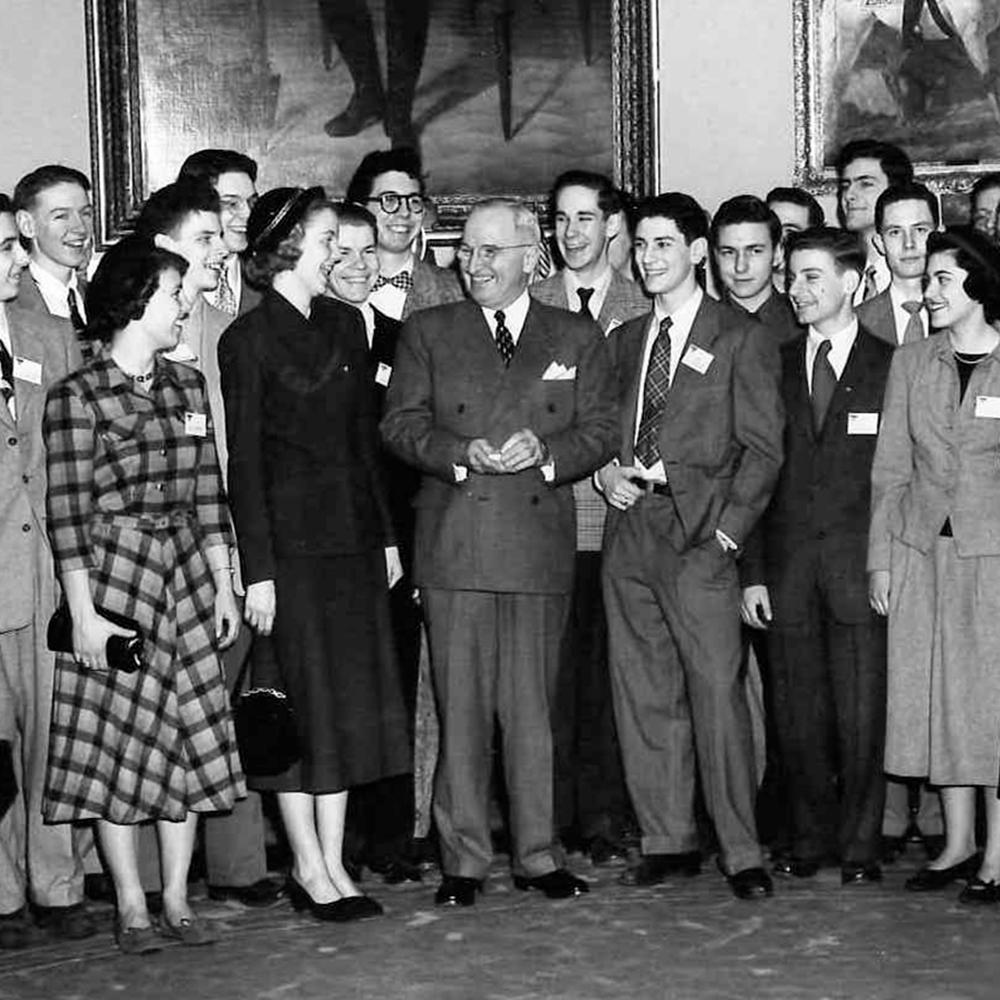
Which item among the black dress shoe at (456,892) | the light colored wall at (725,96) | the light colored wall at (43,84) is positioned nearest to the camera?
the black dress shoe at (456,892)

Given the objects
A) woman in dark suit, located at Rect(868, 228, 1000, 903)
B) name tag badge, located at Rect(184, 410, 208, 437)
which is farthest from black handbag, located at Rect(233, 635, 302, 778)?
woman in dark suit, located at Rect(868, 228, 1000, 903)

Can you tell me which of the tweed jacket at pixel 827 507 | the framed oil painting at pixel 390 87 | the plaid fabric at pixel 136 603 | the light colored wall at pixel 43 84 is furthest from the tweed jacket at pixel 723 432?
the light colored wall at pixel 43 84

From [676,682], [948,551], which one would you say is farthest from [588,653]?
[948,551]

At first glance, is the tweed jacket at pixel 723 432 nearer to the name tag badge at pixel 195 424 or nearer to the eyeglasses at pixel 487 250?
the eyeglasses at pixel 487 250

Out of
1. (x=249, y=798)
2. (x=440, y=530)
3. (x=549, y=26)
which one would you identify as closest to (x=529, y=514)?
(x=440, y=530)

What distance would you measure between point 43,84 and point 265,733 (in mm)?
3626

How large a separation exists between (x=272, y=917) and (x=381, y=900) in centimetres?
31

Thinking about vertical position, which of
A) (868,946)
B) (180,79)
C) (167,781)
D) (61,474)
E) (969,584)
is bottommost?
(868,946)

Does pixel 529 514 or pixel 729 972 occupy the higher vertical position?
pixel 529 514

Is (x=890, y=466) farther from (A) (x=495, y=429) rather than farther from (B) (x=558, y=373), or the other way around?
(A) (x=495, y=429)

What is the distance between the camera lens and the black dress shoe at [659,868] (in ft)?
18.4

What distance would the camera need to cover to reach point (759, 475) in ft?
18.4

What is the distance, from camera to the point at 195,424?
5.07 metres

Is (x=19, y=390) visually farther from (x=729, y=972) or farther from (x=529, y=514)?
(x=729, y=972)
